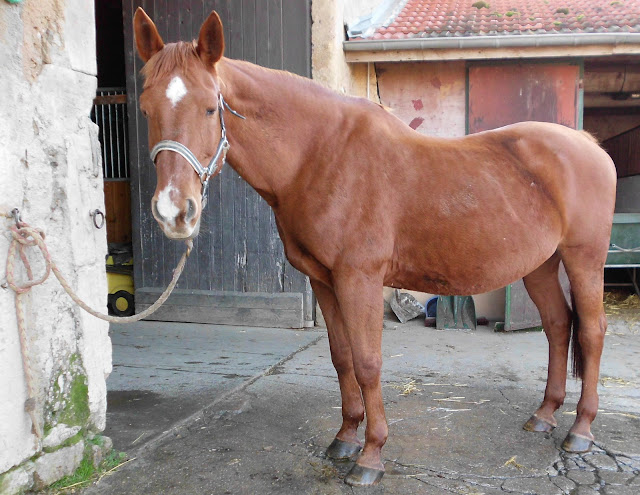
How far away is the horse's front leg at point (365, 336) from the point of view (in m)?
2.53

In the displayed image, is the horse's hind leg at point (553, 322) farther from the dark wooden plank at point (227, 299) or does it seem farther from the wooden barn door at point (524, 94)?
the dark wooden plank at point (227, 299)

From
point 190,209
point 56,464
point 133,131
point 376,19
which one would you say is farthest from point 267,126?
point 376,19

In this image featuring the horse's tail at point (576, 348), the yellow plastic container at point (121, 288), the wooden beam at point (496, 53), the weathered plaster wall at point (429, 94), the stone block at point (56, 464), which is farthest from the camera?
the yellow plastic container at point (121, 288)

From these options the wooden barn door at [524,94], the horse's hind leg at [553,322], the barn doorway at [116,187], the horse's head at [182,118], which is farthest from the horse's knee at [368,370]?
the barn doorway at [116,187]

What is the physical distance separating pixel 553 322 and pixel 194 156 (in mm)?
2547

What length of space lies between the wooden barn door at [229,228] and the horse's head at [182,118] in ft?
12.5

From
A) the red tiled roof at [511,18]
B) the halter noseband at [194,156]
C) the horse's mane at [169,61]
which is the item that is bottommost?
the halter noseband at [194,156]

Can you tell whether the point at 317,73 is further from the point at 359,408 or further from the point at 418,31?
the point at 359,408

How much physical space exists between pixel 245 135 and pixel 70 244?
989mm

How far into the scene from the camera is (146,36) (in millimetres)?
2223

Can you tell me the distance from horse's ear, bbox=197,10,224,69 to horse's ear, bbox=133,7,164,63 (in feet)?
0.61

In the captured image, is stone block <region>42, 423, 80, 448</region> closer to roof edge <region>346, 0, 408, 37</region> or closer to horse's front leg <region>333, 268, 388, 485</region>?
horse's front leg <region>333, 268, 388, 485</region>

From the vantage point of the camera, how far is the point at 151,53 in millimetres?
2260

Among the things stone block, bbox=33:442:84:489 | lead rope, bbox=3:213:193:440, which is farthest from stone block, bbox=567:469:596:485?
stone block, bbox=33:442:84:489
